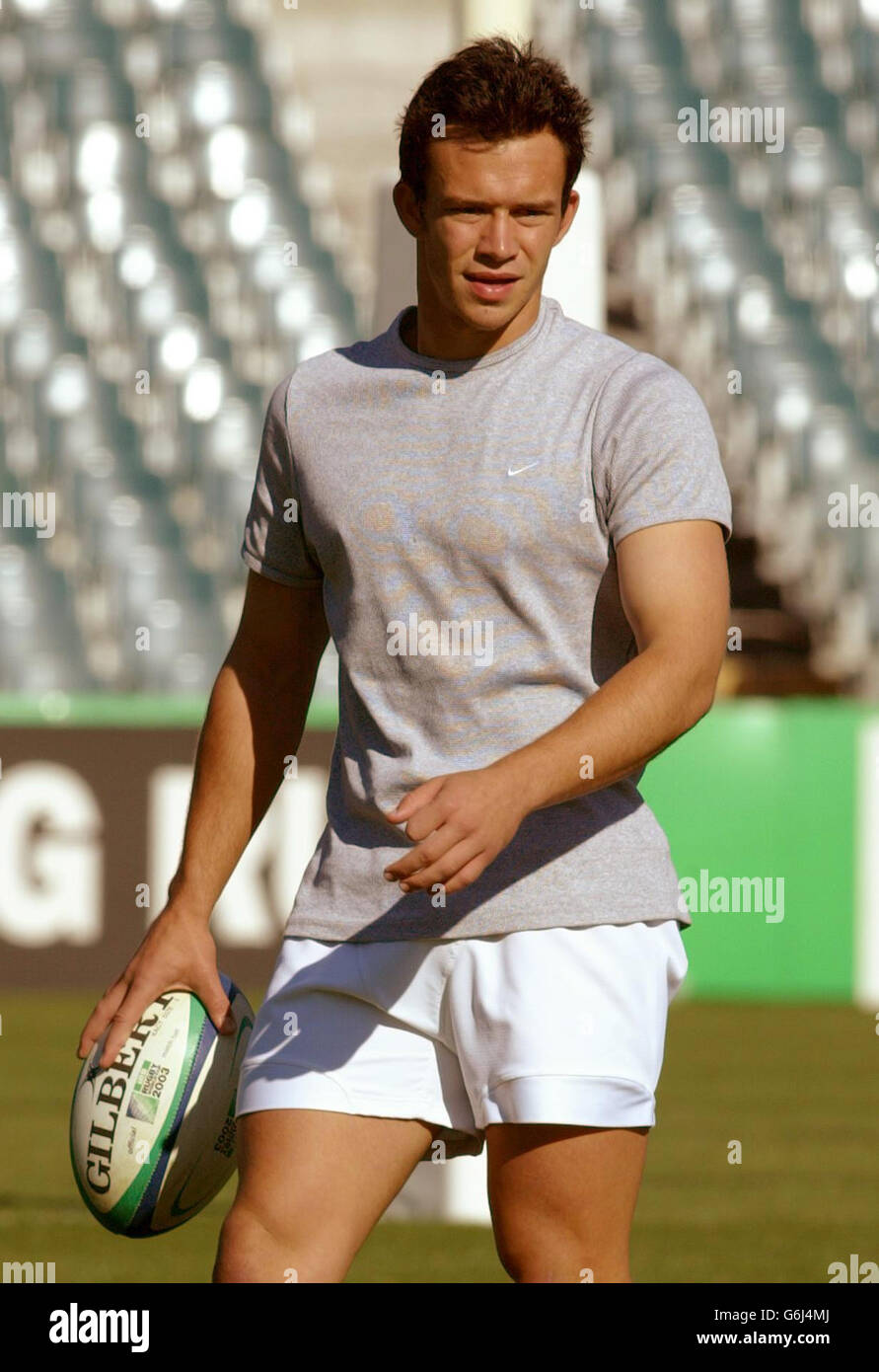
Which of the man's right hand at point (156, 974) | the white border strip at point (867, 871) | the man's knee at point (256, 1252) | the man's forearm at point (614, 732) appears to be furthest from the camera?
the white border strip at point (867, 871)

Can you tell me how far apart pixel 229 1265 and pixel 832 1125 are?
4.85m

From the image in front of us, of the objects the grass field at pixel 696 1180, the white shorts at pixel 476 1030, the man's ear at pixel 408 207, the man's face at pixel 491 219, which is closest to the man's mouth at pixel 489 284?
the man's face at pixel 491 219

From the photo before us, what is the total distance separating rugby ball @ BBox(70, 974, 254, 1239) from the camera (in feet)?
8.82

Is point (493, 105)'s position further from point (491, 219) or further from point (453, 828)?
point (453, 828)

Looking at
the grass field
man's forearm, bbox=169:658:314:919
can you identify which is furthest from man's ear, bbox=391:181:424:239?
the grass field

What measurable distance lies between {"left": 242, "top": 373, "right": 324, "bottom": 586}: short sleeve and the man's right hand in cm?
42

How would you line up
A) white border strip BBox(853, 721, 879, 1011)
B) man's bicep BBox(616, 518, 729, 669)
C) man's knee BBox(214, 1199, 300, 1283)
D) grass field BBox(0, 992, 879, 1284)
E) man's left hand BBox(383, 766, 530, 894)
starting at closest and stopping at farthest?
1. man's left hand BBox(383, 766, 530, 894)
2. man's bicep BBox(616, 518, 729, 669)
3. man's knee BBox(214, 1199, 300, 1283)
4. grass field BBox(0, 992, 879, 1284)
5. white border strip BBox(853, 721, 879, 1011)

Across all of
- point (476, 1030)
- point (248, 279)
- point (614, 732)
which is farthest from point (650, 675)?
point (248, 279)

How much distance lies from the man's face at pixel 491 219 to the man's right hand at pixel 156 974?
791 millimetres

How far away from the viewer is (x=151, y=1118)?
2701 millimetres

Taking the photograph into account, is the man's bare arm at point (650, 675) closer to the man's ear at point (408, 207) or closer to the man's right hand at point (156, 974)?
the man's ear at point (408, 207)

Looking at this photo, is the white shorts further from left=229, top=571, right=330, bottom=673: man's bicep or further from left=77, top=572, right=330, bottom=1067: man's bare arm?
left=229, top=571, right=330, bottom=673: man's bicep

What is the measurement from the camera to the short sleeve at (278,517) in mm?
2662

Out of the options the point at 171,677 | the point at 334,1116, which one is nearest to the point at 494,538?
the point at 334,1116
